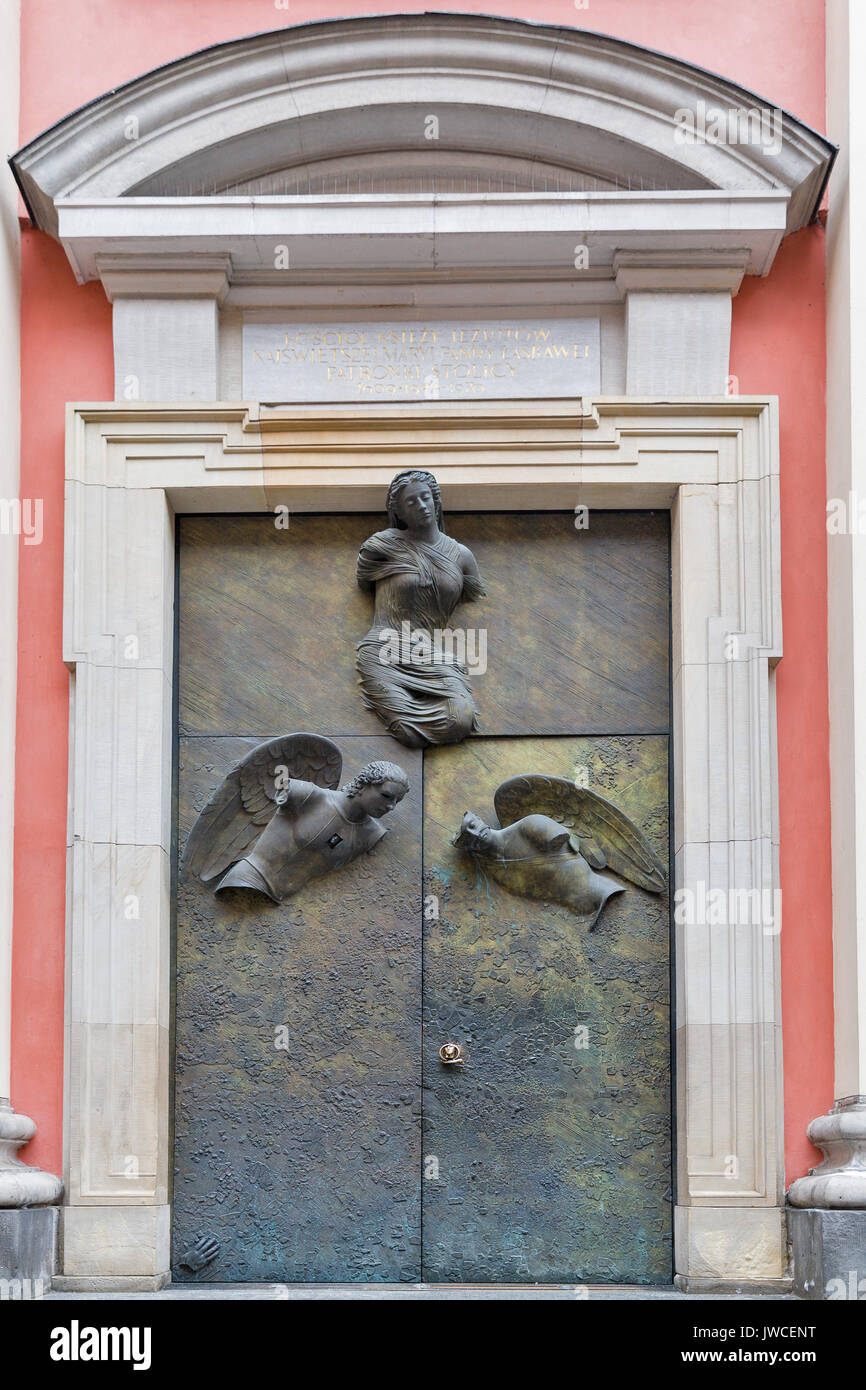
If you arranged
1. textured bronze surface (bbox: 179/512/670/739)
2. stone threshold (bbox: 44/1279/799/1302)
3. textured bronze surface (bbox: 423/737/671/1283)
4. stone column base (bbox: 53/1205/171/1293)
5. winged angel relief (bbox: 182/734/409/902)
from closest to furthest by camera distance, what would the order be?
stone threshold (bbox: 44/1279/799/1302) < stone column base (bbox: 53/1205/171/1293) < textured bronze surface (bbox: 423/737/671/1283) < winged angel relief (bbox: 182/734/409/902) < textured bronze surface (bbox: 179/512/670/739)

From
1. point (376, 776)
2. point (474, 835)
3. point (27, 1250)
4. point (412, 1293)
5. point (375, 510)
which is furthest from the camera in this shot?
point (375, 510)

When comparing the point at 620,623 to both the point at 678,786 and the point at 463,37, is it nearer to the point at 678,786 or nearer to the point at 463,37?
the point at 678,786

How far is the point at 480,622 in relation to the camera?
11.0 meters

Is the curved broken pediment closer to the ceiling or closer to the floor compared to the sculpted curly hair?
closer to the ceiling

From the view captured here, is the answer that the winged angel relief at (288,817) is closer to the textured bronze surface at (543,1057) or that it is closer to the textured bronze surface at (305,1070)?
the textured bronze surface at (305,1070)

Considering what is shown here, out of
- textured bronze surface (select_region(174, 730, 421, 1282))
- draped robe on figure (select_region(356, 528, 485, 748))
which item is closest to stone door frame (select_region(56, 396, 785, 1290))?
textured bronze surface (select_region(174, 730, 421, 1282))

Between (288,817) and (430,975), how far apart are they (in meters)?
1.01

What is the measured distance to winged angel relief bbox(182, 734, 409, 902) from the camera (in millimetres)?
10602

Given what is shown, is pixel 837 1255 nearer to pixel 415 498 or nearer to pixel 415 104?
pixel 415 498

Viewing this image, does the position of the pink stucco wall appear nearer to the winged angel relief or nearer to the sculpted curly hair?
the winged angel relief

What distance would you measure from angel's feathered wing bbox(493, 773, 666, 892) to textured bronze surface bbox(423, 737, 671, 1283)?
88 millimetres

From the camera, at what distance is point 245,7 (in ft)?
36.8

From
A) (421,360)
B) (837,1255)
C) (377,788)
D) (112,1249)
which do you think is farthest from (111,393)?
(837,1255)

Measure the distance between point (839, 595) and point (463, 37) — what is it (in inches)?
127
